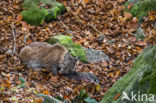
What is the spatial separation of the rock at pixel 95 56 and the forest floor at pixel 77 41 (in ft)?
0.54

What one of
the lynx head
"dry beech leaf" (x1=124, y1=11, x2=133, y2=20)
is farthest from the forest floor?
the lynx head

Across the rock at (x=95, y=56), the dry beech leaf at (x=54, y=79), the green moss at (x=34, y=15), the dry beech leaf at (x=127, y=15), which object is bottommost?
the dry beech leaf at (x=54, y=79)

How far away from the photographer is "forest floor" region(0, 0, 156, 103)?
19.4ft

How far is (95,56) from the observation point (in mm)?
8047

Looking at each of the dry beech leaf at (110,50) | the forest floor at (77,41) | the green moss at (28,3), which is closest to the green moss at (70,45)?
the forest floor at (77,41)

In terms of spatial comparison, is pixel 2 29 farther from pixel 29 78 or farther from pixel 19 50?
pixel 29 78

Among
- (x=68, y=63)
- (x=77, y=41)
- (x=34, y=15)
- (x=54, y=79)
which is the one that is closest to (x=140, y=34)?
(x=77, y=41)

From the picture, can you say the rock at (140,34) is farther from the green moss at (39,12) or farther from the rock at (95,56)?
the green moss at (39,12)

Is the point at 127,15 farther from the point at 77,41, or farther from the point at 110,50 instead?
the point at 77,41

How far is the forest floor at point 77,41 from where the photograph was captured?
5.93 metres

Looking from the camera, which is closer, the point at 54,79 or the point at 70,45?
the point at 54,79

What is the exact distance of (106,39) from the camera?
9.04m

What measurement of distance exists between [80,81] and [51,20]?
3628mm

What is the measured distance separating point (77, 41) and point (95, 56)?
1.01 metres
